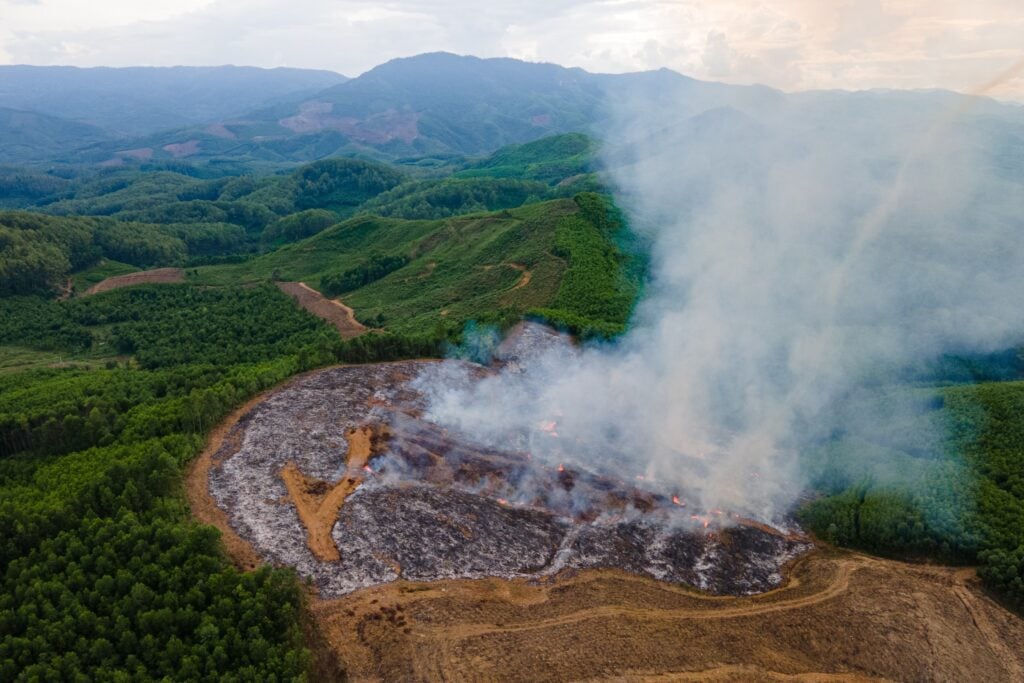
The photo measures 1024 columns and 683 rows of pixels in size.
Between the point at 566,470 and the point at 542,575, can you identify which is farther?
the point at 566,470

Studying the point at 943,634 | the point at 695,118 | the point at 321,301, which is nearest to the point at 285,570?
the point at 943,634

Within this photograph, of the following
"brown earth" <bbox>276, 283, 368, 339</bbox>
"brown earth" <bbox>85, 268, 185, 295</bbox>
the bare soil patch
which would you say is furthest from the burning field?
"brown earth" <bbox>85, 268, 185, 295</bbox>

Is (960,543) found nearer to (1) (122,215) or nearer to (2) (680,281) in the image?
(2) (680,281)

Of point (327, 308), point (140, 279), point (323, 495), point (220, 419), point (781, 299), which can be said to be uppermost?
point (781, 299)

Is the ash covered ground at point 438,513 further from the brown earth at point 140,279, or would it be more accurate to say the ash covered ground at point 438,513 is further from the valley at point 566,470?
the brown earth at point 140,279

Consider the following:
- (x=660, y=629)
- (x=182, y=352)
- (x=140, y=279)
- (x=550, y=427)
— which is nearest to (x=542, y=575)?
(x=660, y=629)

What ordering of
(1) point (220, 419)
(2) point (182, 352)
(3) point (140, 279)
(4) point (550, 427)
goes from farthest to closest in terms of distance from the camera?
(3) point (140, 279), (2) point (182, 352), (4) point (550, 427), (1) point (220, 419)

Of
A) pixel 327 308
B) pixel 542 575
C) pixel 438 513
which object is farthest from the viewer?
pixel 327 308

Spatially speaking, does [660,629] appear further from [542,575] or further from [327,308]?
[327,308]

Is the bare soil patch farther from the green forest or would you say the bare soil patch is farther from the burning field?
the green forest
